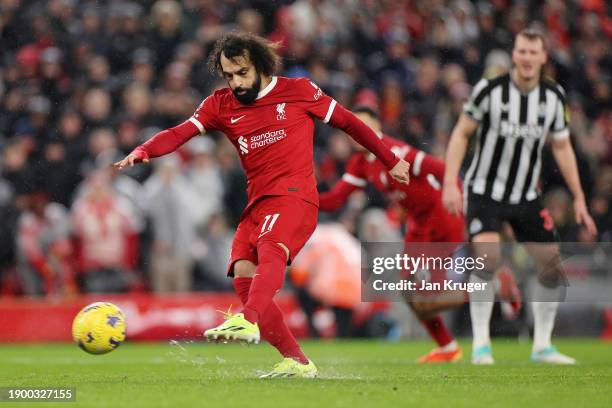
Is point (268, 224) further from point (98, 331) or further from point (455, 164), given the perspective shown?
point (455, 164)

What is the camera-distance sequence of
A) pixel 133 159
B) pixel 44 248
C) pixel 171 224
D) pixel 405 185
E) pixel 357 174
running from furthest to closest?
pixel 171 224 → pixel 44 248 → pixel 357 174 → pixel 405 185 → pixel 133 159

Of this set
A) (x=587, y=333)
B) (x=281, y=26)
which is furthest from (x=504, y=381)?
(x=281, y=26)

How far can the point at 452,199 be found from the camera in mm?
9359

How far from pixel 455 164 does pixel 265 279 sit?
278 cm

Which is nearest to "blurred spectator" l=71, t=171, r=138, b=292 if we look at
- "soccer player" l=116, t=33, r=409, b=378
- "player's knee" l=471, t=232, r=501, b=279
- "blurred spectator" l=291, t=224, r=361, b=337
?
"blurred spectator" l=291, t=224, r=361, b=337

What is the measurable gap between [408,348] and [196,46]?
20.8 ft

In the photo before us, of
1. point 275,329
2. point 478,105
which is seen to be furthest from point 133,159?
point 478,105

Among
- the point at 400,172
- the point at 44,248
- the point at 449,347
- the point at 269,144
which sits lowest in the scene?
the point at 449,347

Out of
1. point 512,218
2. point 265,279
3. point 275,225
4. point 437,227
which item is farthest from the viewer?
point 437,227

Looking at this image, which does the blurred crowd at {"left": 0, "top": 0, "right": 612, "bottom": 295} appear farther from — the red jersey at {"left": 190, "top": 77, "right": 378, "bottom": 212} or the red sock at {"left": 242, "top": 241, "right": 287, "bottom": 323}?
the red sock at {"left": 242, "top": 241, "right": 287, "bottom": 323}

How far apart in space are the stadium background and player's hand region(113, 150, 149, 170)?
740 cm

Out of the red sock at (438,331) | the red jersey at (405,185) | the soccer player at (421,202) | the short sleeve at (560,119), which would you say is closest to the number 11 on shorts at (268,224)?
the soccer player at (421,202)

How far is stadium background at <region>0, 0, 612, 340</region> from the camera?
49.6ft

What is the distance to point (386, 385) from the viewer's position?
24.6 feet
